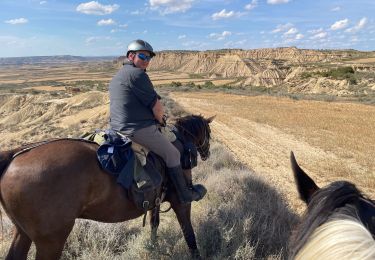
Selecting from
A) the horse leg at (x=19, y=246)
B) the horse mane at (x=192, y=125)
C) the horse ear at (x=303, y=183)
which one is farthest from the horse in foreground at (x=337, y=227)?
the horse mane at (x=192, y=125)

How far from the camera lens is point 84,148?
433 centimetres

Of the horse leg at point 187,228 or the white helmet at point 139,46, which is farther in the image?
the horse leg at point 187,228

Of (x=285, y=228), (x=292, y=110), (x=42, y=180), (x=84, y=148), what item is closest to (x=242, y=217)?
(x=285, y=228)

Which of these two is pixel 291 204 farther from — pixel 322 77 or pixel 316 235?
pixel 322 77

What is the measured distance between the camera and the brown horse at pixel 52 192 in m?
3.77

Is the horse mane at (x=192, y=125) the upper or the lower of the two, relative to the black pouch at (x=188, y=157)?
upper

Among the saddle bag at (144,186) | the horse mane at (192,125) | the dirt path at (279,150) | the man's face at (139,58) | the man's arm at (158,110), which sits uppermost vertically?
the man's face at (139,58)

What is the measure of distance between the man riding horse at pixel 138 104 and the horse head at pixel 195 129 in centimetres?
117

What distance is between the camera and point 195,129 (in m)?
6.45

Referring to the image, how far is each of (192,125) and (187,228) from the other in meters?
1.72

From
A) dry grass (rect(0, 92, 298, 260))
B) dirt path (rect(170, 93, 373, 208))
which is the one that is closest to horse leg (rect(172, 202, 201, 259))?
dry grass (rect(0, 92, 298, 260))

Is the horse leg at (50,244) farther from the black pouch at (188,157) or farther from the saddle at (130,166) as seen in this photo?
the black pouch at (188,157)

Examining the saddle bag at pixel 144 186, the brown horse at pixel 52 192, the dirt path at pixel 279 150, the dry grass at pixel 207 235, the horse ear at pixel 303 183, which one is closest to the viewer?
the horse ear at pixel 303 183

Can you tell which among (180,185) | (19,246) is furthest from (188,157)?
(19,246)
